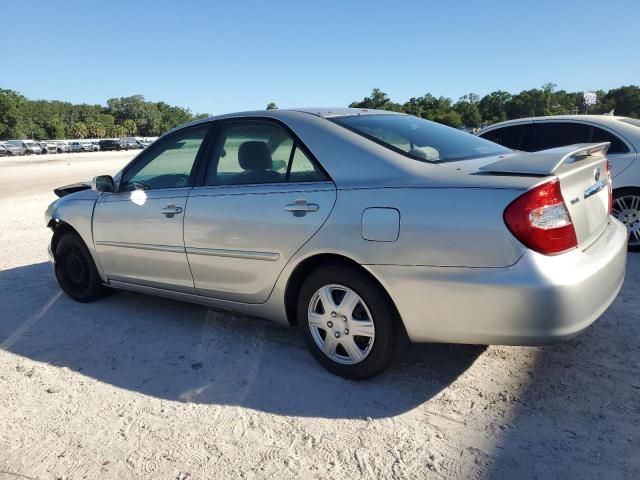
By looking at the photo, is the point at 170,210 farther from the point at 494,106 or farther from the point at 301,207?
the point at 494,106

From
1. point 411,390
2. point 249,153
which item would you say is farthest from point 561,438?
point 249,153

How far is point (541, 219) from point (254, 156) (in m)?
1.92

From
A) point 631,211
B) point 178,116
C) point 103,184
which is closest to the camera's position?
point 103,184

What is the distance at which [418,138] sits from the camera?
341cm

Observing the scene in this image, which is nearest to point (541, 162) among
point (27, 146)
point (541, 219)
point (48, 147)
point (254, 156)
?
point (541, 219)

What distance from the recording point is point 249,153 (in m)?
3.66

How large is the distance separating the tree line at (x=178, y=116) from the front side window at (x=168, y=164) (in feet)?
79.1

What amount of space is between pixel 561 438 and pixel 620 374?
2.74ft

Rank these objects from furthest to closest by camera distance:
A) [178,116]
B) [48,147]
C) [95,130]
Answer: [178,116]
[95,130]
[48,147]

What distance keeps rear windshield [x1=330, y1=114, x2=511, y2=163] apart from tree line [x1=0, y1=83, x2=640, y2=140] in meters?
25.1

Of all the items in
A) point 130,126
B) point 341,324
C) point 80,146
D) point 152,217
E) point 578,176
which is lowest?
point 80,146

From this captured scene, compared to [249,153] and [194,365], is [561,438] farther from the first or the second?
[249,153]

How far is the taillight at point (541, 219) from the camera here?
97.7 inches

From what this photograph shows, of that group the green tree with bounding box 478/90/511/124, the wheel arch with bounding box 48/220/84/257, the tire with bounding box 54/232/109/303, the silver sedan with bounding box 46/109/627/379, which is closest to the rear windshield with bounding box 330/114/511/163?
the silver sedan with bounding box 46/109/627/379
